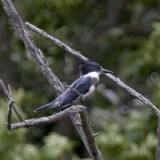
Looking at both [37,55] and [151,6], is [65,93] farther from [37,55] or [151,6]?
[151,6]

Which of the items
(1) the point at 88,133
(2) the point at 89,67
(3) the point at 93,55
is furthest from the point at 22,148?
(1) the point at 88,133

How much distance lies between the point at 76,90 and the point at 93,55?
322cm

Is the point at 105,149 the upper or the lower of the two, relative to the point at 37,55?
lower

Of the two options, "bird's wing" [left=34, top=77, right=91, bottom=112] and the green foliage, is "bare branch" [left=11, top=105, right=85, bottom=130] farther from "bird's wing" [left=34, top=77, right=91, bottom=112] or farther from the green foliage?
the green foliage

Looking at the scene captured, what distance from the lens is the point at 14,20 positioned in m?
2.43

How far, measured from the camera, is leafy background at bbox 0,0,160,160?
5.19 metres

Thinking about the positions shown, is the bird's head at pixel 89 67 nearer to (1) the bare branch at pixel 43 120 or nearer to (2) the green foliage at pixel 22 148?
(1) the bare branch at pixel 43 120

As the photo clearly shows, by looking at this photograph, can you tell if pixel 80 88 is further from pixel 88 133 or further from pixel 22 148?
pixel 22 148

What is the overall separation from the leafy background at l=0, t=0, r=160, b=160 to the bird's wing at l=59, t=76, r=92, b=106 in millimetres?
2276

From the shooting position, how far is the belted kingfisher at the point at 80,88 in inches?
92.7

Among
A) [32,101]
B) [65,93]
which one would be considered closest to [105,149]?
[32,101]

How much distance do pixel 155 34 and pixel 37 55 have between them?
107 inches

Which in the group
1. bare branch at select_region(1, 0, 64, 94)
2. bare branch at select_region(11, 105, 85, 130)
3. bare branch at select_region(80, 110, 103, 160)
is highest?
bare branch at select_region(1, 0, 64, 94)

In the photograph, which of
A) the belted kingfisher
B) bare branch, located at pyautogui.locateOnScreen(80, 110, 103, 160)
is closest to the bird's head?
the belted kingfisher
